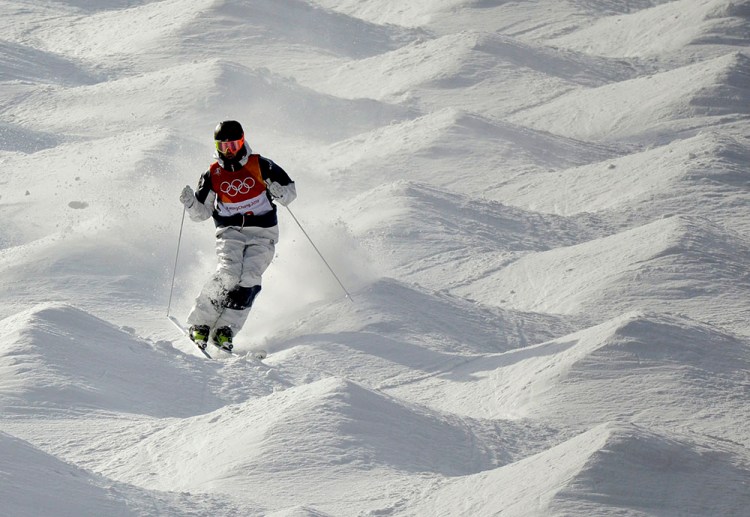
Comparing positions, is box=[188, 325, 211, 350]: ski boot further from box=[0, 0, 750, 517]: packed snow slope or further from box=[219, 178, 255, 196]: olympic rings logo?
box=[219, 178, 255, 196]: olympic rings logo

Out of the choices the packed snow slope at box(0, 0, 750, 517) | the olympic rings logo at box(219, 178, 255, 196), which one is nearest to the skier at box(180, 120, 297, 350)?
the olympic rings logo at box(219, 178, 255, 196)

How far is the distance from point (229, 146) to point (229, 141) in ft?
0.15

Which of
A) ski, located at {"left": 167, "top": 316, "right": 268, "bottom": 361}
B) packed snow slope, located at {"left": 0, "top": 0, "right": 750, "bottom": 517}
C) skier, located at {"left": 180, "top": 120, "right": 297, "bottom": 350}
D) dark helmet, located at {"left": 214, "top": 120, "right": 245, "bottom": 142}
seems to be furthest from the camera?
ski, located at {"left": 167, "top": 316, "right": 268, "bottom": 361}

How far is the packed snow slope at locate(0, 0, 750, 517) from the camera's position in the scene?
7648mm

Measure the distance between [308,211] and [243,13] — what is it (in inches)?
507

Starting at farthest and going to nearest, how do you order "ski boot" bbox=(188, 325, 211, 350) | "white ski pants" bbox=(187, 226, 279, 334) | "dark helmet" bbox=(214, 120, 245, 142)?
"ski boot" bbox=(188, 325, 211, 350), "white ski pants" bbox=(187, 226, 279, 334), "dark helmet" bbox=(214, 120, 245, 142)

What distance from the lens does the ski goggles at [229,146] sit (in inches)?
366

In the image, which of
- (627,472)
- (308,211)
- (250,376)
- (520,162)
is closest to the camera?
(627,472)

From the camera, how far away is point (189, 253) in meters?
→ 14.2

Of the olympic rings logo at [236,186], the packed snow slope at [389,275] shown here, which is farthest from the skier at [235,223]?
the packed snow slope at [389,275]

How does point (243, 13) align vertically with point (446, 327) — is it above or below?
above

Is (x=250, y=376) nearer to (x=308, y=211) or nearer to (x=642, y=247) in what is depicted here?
(x=642, y=247)

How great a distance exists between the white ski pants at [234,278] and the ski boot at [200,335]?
0.16 ft

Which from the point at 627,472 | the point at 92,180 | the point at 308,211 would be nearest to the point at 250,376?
the point at 627,472
